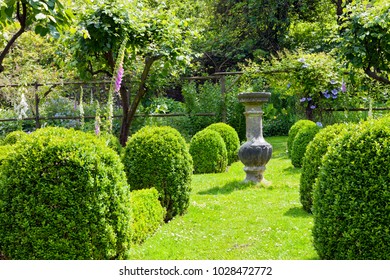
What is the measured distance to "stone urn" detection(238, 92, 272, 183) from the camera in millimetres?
8141

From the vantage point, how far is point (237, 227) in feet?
18.5

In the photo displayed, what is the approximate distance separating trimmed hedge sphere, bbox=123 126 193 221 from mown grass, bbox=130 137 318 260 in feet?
1.14

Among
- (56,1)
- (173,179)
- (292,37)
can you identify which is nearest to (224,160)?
(173,179)

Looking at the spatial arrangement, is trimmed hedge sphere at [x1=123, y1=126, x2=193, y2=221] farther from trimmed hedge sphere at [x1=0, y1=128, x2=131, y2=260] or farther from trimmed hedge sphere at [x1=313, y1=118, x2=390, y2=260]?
trimmed hedge sphere at [x1=313, y1=118, x2=390, y2=260]

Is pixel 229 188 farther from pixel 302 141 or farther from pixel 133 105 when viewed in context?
pixel 133 105

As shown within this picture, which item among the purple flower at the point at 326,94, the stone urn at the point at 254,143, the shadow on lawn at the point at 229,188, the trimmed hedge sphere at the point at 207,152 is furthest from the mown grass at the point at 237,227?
the purple flower at the point at 326,94

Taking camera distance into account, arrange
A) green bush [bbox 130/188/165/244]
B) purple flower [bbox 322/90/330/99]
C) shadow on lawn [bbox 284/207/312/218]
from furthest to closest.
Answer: purple flower [bbox 322/90/330/99], shadow on lawn [bbox 284/207/312/218], green bush [bbox 130/188/165/244]

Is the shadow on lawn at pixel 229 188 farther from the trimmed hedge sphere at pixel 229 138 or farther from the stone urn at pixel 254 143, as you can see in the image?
the trimmed hedge sphere at pixel 229 138

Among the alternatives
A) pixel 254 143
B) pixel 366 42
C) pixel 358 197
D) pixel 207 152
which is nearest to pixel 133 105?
pixel 207 152

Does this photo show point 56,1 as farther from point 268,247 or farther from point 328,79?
point 328,79

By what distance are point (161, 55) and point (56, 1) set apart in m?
5.19

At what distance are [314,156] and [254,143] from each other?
2592mm

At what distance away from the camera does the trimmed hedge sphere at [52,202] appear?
3482mm

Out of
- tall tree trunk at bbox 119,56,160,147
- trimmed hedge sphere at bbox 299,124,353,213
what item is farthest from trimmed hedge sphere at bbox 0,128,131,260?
tall tree trunk at bbox 119,56,160,147
